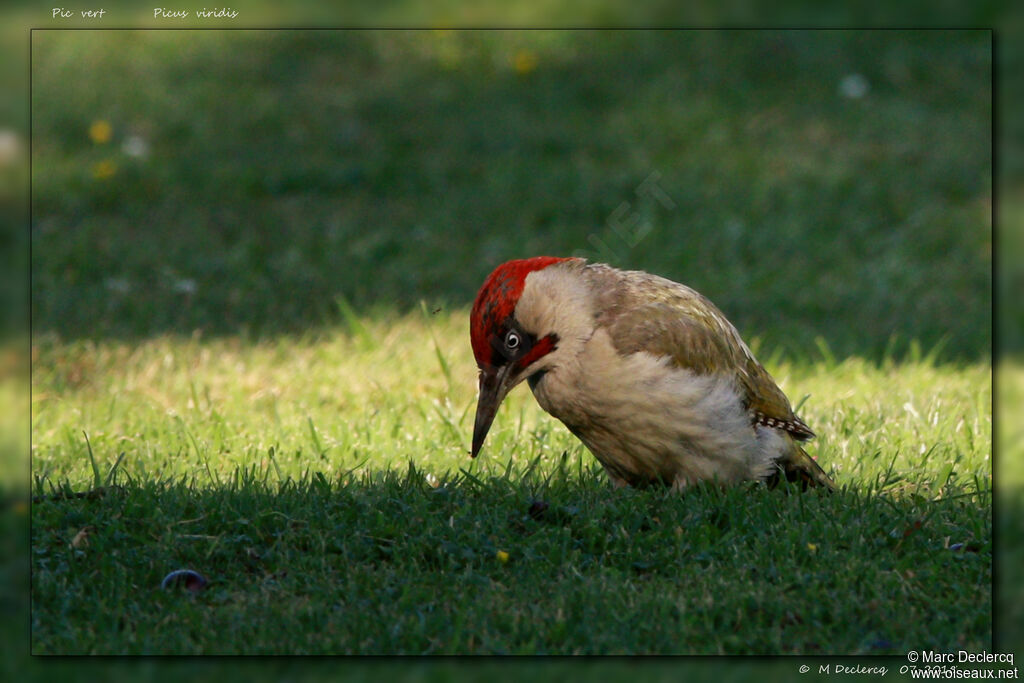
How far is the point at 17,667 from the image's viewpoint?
3.51 metres

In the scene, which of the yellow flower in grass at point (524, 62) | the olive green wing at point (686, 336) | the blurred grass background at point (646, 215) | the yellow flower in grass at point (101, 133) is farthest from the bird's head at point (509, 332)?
the yellow flower in grass at point (101, 133)

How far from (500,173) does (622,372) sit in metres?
5.34

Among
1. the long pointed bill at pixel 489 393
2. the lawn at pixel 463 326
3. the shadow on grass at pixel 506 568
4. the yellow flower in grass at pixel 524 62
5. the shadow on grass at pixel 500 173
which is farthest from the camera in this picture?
the yellow flower in grass at pixel 524 62

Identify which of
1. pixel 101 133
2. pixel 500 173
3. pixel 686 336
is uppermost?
pixel 101 133

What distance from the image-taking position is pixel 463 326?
7.12m

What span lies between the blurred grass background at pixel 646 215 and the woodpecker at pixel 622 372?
1.18 m

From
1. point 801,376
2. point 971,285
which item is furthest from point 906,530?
point 971,285

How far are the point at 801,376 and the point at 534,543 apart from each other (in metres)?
2.63

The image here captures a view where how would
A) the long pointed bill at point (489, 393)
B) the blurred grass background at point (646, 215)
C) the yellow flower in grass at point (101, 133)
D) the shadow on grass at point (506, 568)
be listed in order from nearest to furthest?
the shadow on grass at point (506, 568), the long pointed bill at point (489, 393), the blurred grass background at point (646, 215), the yellow flower in grass at point (101, 133)

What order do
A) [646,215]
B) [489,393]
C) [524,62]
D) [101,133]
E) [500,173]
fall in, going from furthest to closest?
[524,62] → [101,133] → [500,173] → [646,215] → [489,393]

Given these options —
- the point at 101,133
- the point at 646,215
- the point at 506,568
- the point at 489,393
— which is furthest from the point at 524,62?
the point at 506,568

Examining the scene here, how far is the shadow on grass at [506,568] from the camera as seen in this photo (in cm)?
367

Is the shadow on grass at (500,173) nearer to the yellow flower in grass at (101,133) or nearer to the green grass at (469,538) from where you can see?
the yellow flower in grass at (101,133)

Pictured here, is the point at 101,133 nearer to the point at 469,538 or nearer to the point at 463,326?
the point at 463,326
